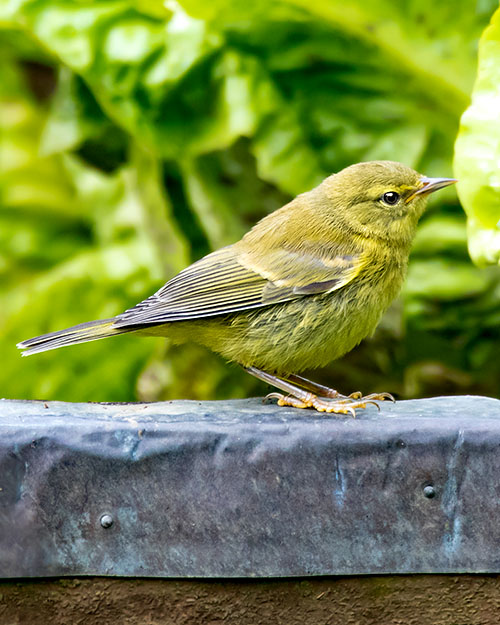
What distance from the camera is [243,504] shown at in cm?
231

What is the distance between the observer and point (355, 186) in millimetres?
3166

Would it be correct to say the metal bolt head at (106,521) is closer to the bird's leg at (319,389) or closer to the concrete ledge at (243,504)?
the concrete ledge at (243,504)

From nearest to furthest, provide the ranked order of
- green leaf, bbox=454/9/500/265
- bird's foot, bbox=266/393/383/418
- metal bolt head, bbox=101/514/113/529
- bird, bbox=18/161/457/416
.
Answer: metal bolt head, bbox=101/514/113/529 < bird's foot, bbox=266/393/383/418 < bird, bbox=18/161/457/416 < green leaf, bbox=454/9/500/265

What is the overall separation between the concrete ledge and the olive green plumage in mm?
651

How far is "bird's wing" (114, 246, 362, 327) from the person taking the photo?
2.93 metres

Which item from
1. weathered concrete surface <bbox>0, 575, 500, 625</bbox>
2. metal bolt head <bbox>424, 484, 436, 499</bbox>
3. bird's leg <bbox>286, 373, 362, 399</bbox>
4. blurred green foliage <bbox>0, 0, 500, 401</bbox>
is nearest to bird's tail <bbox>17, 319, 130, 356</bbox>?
bird's leg <bbox>286, 373, 362, 399</bbox>

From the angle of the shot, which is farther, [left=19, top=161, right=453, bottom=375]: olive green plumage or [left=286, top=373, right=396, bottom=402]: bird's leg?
[left=286, top=373, right=396, bottom=402]: bird's leg

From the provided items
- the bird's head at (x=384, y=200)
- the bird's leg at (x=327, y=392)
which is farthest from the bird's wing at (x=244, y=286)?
the bird's leg at (x=327, y=392)

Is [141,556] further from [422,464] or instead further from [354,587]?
[422,464]

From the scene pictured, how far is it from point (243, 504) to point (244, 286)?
93cm

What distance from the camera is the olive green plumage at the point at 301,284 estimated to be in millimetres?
2930

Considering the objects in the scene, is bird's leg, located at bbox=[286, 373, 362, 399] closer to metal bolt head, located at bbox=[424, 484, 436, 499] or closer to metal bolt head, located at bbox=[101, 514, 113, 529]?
metal bolt head, located at bbox=[424, 484, 436, 499]

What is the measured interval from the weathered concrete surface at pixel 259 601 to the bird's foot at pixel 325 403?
0.55m

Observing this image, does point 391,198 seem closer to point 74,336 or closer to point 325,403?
point 325,403
